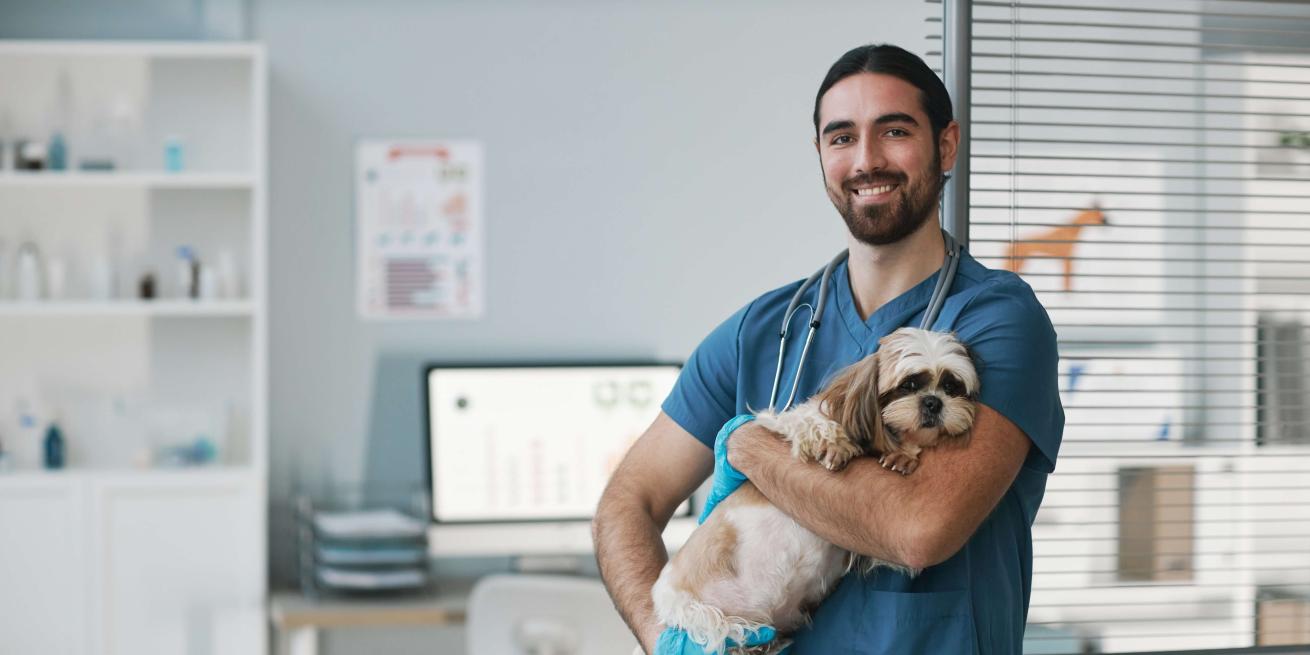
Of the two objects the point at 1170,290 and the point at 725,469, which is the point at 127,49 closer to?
the point at 725,469

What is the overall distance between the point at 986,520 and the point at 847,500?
20 cm

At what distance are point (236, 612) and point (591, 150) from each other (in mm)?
1730

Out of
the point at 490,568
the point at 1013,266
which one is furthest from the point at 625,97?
the point at 1013,266

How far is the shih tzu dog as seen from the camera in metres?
1.28

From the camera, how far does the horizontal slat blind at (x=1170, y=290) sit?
1.93m

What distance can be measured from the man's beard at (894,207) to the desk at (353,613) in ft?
7.13

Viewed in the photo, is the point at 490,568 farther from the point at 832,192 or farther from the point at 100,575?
the point at 832,192

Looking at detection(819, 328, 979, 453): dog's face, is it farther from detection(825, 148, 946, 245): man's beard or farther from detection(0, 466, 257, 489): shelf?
detection(0, 466, 257, 489): shelf

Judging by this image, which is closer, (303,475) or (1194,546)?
(1194,546)

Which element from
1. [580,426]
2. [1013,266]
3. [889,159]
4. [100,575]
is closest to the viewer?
[889,159]

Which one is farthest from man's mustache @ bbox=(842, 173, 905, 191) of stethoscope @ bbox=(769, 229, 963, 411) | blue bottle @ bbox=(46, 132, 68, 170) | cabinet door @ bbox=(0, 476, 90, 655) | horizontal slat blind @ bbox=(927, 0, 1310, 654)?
blue bottle @ bbox=(46, 132, 68, 170)

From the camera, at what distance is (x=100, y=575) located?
3.45 metres

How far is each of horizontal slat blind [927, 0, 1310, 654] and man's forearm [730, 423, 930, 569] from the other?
55 centimetres

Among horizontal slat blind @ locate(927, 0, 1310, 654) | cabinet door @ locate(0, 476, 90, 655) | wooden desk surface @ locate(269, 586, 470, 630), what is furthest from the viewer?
cabinet door @ locate(0, 476, 90, 655)
